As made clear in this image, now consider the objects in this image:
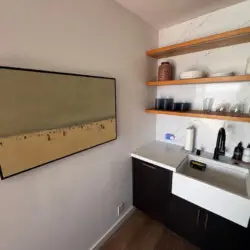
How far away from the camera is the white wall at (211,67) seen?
4.58 feet

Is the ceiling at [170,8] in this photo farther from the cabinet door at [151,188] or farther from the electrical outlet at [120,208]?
the electrical outlet at [120,208]

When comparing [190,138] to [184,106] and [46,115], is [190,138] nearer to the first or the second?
[184,106]

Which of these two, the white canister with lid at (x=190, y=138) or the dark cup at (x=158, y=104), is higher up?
the dark cup at (x=158, y=104)

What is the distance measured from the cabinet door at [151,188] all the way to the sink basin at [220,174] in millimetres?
214

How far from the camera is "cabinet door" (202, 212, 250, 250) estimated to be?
112cm

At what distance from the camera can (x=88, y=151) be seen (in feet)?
4.12

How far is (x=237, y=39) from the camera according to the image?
1276 millimetres

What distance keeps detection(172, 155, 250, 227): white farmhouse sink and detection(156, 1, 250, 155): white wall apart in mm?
249

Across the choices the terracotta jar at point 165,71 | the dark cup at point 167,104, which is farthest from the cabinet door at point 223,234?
the terracotta jar at point 165,71

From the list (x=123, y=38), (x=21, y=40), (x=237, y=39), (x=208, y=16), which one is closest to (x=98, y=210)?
(x=21, y=40)

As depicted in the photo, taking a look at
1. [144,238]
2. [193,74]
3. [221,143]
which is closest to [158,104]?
[193,74]

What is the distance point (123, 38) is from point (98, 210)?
1702 mm

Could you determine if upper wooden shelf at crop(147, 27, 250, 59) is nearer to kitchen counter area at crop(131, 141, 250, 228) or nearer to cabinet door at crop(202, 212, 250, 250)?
kitchen counter area at crop(131, 141, 250, 228)

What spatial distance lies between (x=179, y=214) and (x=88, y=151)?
43.6 inches
